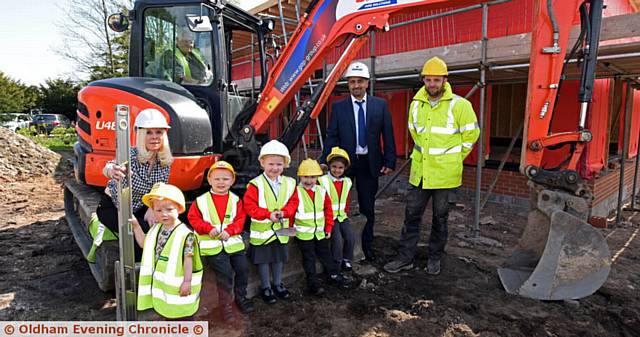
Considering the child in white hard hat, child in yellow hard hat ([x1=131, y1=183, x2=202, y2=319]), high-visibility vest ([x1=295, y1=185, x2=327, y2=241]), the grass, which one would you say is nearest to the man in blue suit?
high-visibility vest ([x1=295, y1=185, x2=327, y2=241])

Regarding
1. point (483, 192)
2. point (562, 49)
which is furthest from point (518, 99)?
point (562, 49)

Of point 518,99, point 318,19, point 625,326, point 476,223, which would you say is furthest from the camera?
point 518,99

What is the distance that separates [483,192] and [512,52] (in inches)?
134

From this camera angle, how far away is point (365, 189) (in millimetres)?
4391

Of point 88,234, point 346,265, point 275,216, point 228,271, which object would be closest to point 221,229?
point 228,271

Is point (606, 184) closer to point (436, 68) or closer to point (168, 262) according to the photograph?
point (436, 68)

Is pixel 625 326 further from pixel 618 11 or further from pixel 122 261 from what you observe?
pixel 618 11

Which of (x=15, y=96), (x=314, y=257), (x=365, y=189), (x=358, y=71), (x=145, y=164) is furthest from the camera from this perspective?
(x=15, y=96)

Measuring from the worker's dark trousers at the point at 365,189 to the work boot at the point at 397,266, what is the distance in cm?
33

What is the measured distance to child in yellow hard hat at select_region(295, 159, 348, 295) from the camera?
3.50 metres

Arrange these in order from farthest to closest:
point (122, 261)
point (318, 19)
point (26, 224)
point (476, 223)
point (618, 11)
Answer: point (618, 11), point (26, 224), point (476, 223), point (318, 19), point (122, 261)

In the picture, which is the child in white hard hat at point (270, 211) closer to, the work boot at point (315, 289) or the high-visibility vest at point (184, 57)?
the work boot at point (315, 289)

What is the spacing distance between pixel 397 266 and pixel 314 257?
0.99 meters

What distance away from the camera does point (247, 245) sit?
3445 mm
